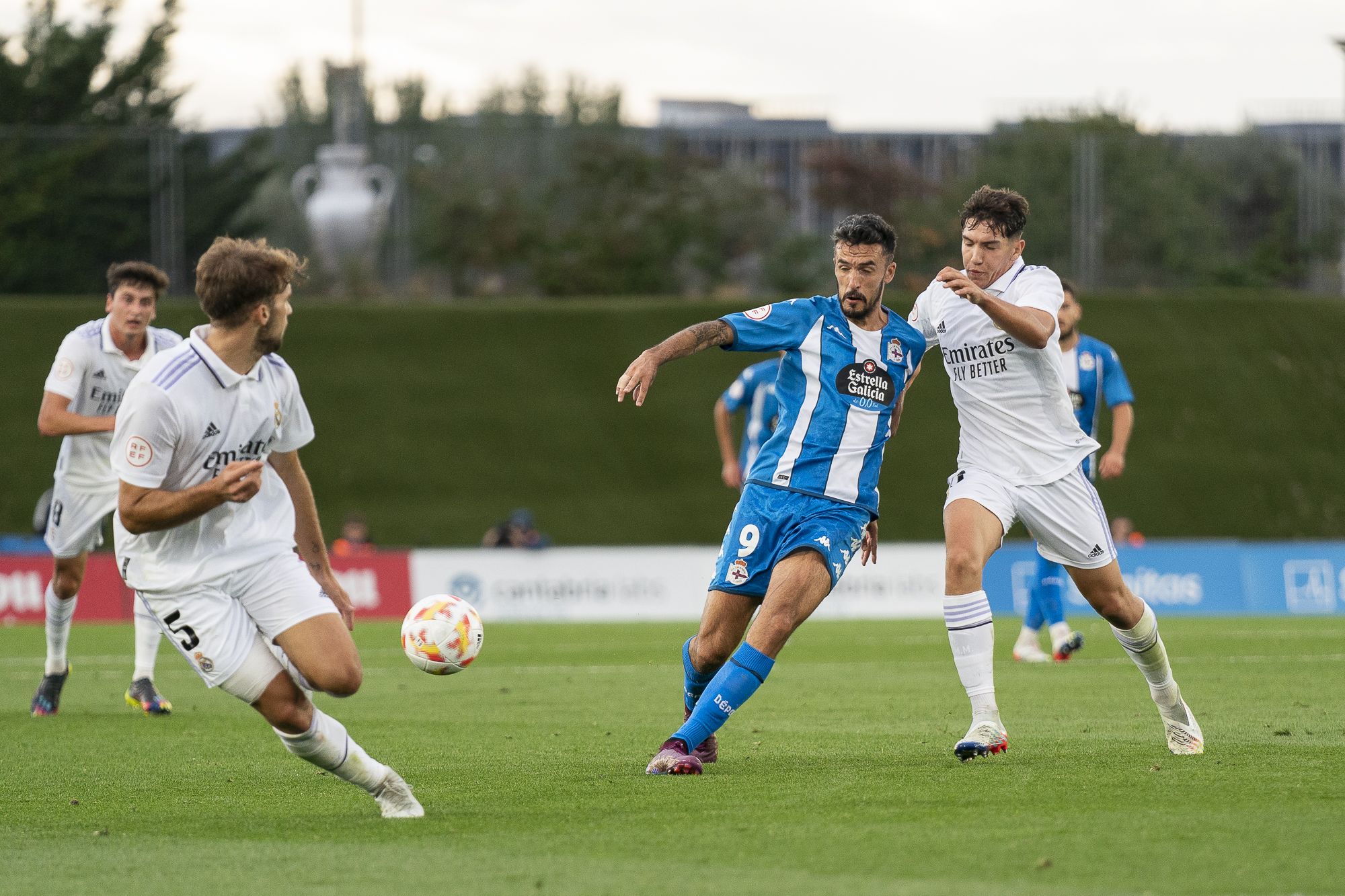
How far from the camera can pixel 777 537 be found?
7.26m

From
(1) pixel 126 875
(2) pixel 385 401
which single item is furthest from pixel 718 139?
(1) pixel 126 875

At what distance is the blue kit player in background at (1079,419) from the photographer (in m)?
12.6

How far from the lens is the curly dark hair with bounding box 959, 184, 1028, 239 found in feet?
25.0

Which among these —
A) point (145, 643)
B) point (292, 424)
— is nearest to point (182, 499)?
point (292, 424)

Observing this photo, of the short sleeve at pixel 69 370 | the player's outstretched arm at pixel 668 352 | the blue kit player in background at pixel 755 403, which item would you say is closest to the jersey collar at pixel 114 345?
the short sleeve at pixel 69 370

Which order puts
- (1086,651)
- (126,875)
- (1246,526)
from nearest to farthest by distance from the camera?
(126,875) < (1086,651) < (1246,526)

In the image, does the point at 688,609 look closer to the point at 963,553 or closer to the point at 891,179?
the point at 963,553

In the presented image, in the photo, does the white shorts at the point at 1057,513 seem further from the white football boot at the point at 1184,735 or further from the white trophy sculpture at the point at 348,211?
the white trophy sculpture at the point at 348,211

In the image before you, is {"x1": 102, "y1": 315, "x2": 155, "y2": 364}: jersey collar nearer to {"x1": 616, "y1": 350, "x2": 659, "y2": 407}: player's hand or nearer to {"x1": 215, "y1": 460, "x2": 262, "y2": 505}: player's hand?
{"x1": 616, "y1": 350, "x2": 659, "y2": 407}: player's hand

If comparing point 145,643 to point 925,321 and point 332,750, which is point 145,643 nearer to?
point 332,750

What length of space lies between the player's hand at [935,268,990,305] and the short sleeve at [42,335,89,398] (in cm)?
562

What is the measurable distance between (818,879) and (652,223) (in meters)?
31.5

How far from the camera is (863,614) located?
20.6 metres

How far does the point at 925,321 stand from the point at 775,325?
0.86 metres
